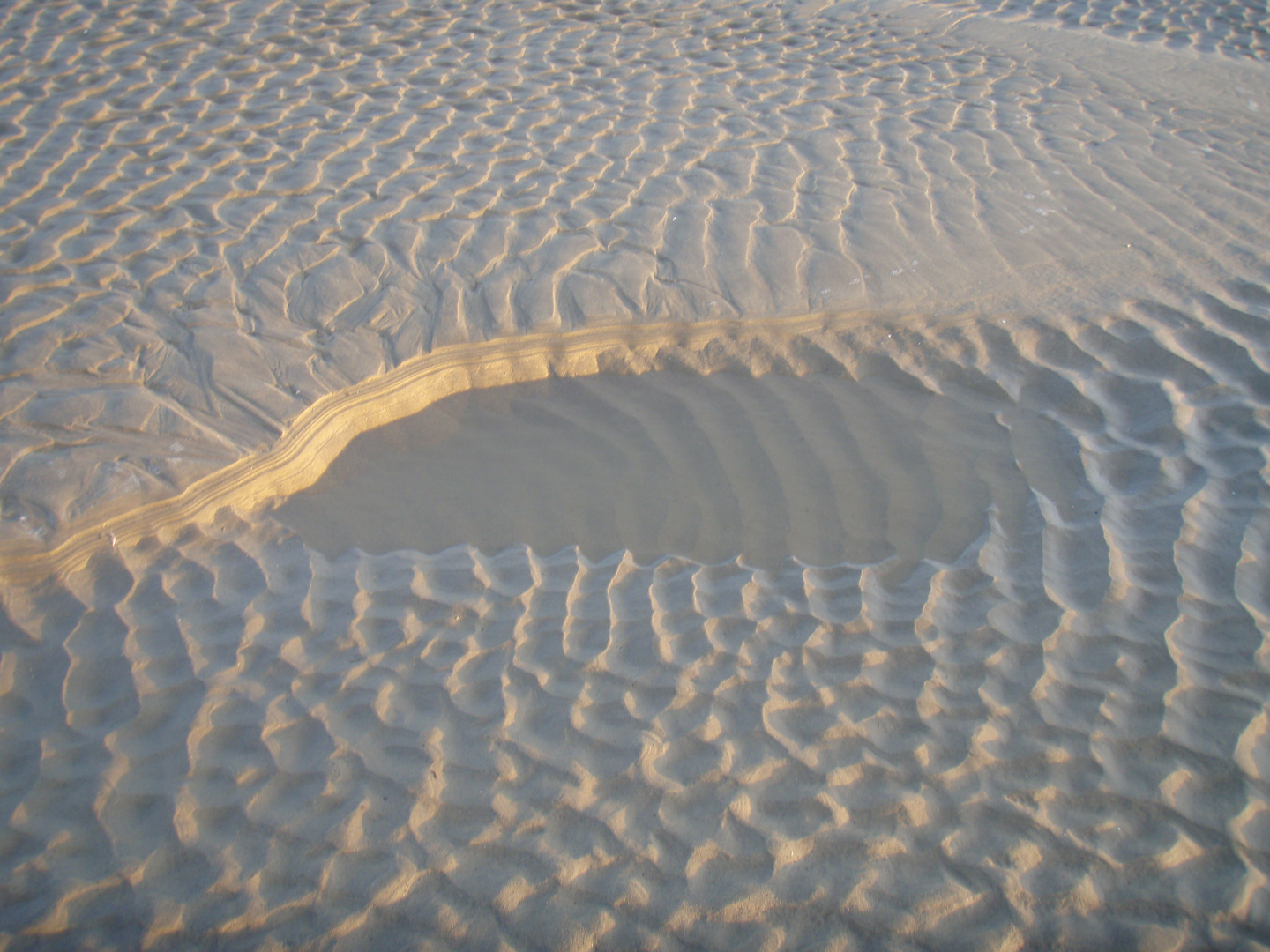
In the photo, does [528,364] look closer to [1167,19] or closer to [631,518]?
[631,518]

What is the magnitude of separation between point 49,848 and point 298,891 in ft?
2.38

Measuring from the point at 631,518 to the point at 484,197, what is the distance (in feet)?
7.79

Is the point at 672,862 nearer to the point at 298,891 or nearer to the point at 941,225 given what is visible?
the point at 298,891

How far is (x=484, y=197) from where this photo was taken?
439 centimetres

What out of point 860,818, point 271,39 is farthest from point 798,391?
point 271,39

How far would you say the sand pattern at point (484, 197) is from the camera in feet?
11.3

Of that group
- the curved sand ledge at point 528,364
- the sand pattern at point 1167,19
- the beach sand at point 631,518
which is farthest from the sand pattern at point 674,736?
the sand pattern at point 1167,19

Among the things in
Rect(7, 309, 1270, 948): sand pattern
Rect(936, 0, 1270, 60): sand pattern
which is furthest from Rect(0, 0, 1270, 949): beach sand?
Rect(936, 0, 1270, 60): sand pattern

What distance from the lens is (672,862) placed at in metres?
2.05

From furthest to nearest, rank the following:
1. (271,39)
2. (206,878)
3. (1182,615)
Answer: (271,39), (1182,615), (206,878)

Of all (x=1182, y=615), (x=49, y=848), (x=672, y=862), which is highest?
(x=1182, y=615)

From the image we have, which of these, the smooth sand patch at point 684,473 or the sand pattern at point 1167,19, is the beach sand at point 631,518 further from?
the sand pattern at point 1167,19

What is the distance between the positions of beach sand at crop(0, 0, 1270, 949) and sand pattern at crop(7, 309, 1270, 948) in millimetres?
13

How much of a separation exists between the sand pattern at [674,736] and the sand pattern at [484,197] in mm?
895
